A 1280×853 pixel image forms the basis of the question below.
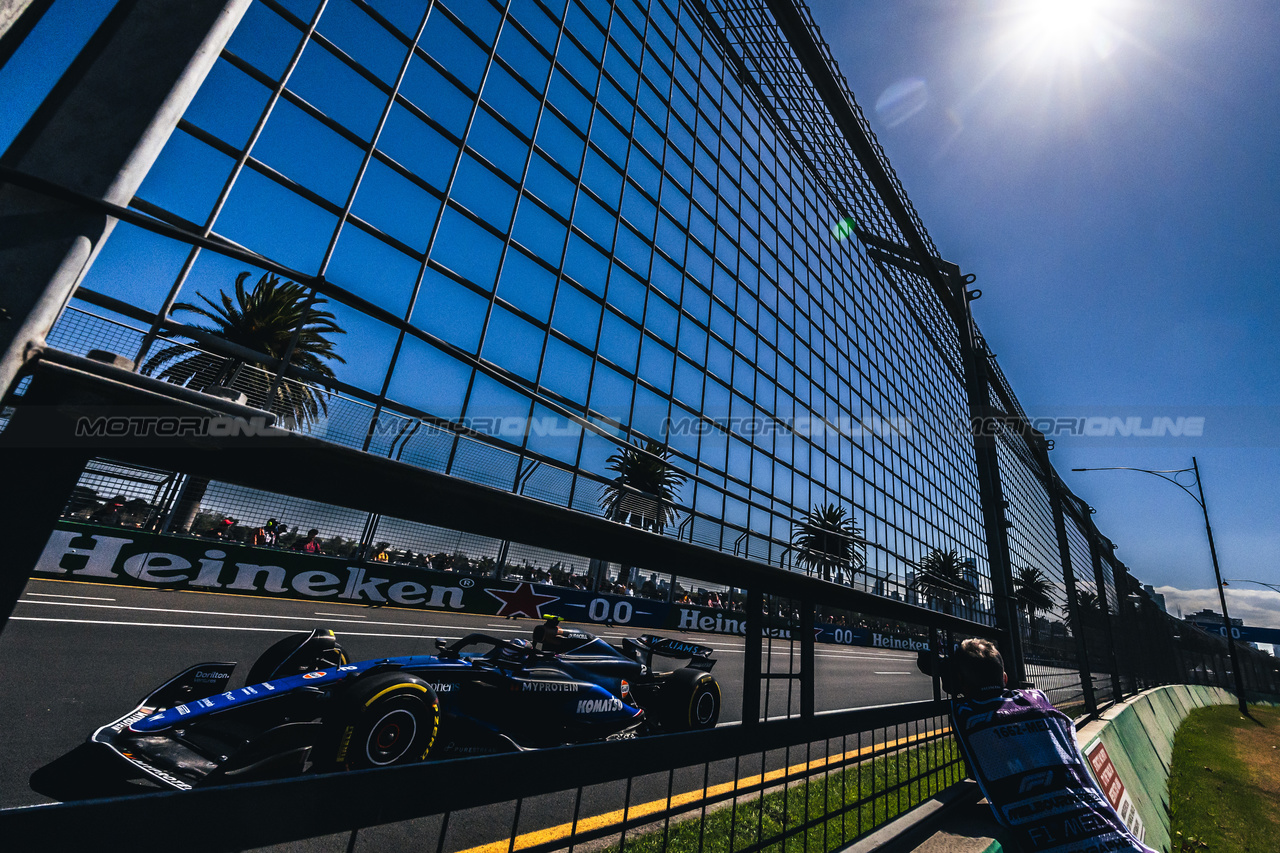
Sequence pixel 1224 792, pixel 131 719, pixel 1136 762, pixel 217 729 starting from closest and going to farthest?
pixel 131 719 < pixel 217 729 < pixel 1136 762 < pixel 1224 792

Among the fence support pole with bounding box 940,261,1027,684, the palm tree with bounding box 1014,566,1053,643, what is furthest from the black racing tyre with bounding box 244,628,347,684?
the palm tree with bounding box 1014,566,1053,643

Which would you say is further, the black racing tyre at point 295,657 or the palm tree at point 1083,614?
the palm tree at point 1083,614

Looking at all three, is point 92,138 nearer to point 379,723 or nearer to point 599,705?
point 379,723

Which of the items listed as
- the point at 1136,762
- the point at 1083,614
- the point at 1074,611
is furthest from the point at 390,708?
the point at 1083,614

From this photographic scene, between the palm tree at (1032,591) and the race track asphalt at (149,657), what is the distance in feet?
10.8

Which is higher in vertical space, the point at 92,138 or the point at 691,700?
the point at 92,138

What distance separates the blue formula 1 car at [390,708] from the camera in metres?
3.56

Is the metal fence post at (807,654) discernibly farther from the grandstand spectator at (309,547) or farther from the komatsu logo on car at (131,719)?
the grandstand spectator at (309,547)

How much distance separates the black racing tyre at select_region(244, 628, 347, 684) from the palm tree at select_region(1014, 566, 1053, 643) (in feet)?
25.6

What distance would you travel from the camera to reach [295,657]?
17.3 ft

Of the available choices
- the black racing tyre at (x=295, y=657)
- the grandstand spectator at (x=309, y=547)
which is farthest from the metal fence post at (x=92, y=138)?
the grandstand spectator at (x=309, y=547)

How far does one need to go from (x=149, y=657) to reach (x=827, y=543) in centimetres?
834

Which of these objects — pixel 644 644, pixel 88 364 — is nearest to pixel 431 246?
pixel 644 644

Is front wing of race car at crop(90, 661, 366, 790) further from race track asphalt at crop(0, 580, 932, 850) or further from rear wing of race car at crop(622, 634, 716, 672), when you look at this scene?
rear wing of race car at crop(622, 634, 716, 672)
